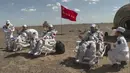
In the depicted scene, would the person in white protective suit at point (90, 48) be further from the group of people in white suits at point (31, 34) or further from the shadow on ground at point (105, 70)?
the group of people in white suits at point (31, 34)

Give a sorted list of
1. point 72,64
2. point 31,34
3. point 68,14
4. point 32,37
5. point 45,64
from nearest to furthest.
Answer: point 72,64, point 45,64, point 32,37, point 31,34, point 68,14

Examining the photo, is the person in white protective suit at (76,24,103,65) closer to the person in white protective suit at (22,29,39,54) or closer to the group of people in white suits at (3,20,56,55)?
the group of people in white suits at (3,20,56,55)

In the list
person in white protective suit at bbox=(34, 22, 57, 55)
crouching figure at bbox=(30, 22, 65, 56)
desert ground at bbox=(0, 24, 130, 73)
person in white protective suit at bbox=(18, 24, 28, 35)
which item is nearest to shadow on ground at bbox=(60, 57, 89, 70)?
desert ground at bbox=(0, 24, 130, 73)

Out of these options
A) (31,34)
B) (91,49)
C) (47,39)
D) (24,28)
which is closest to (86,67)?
(91,49)

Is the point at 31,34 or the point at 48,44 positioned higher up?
the point at 31,34

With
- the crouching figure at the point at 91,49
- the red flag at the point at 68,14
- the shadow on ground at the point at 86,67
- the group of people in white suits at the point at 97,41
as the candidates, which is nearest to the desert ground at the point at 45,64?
the shadow on ground at the point at 86,67

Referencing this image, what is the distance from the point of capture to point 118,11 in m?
24.1

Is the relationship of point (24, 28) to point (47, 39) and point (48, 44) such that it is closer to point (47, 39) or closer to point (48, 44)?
point (47, 39)

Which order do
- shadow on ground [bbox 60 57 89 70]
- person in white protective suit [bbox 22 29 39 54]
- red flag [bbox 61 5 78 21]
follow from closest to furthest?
shadow on ground [bbox 60 57 89 70] < person in white protective suit [bbox 22 29 39 54] < red flag [bbox 61 5 78 21]

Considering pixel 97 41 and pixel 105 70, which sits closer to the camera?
pixel 105 70

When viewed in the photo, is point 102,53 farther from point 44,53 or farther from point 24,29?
point 24,29

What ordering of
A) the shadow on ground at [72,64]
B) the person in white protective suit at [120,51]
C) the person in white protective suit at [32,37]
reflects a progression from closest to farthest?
the person in white protective suit at [120,51]
the shadow on ground at [72,64]
the person in white protective suit at [32,37]

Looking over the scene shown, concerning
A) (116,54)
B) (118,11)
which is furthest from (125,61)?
(118,11)

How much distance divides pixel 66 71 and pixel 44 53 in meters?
3.13
